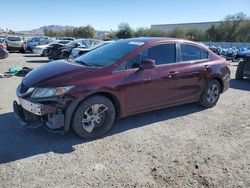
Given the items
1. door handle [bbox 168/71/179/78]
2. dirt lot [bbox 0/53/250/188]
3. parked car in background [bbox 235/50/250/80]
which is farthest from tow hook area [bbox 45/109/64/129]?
parked car in background [bbox 235/50/250/80]

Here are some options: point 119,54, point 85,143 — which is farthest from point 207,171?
point 119,54

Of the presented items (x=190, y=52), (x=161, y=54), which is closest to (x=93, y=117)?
(x=161, y=54)

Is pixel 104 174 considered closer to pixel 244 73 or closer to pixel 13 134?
pixel 13 134

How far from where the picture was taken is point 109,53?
541cm

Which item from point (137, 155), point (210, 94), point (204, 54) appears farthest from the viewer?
point (210, 94)

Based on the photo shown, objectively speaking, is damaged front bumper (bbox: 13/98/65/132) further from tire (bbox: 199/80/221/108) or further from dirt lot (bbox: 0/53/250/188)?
tire (bbox: 199/80/221/108)

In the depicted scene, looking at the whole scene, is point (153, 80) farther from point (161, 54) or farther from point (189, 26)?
point (189, 26)

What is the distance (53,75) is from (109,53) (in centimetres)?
128

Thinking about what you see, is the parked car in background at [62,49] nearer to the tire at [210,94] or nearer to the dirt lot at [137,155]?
the dirt lot at [137,155]

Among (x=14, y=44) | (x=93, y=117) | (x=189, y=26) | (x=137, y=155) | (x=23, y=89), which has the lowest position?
(x=137, y=155)

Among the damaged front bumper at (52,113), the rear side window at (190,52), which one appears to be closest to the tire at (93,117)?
the damaged front bumper at (52,113)

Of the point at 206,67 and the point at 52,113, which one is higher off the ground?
the point at 206,67

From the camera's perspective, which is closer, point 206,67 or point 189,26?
point 206,67

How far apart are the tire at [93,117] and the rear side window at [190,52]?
215cm
